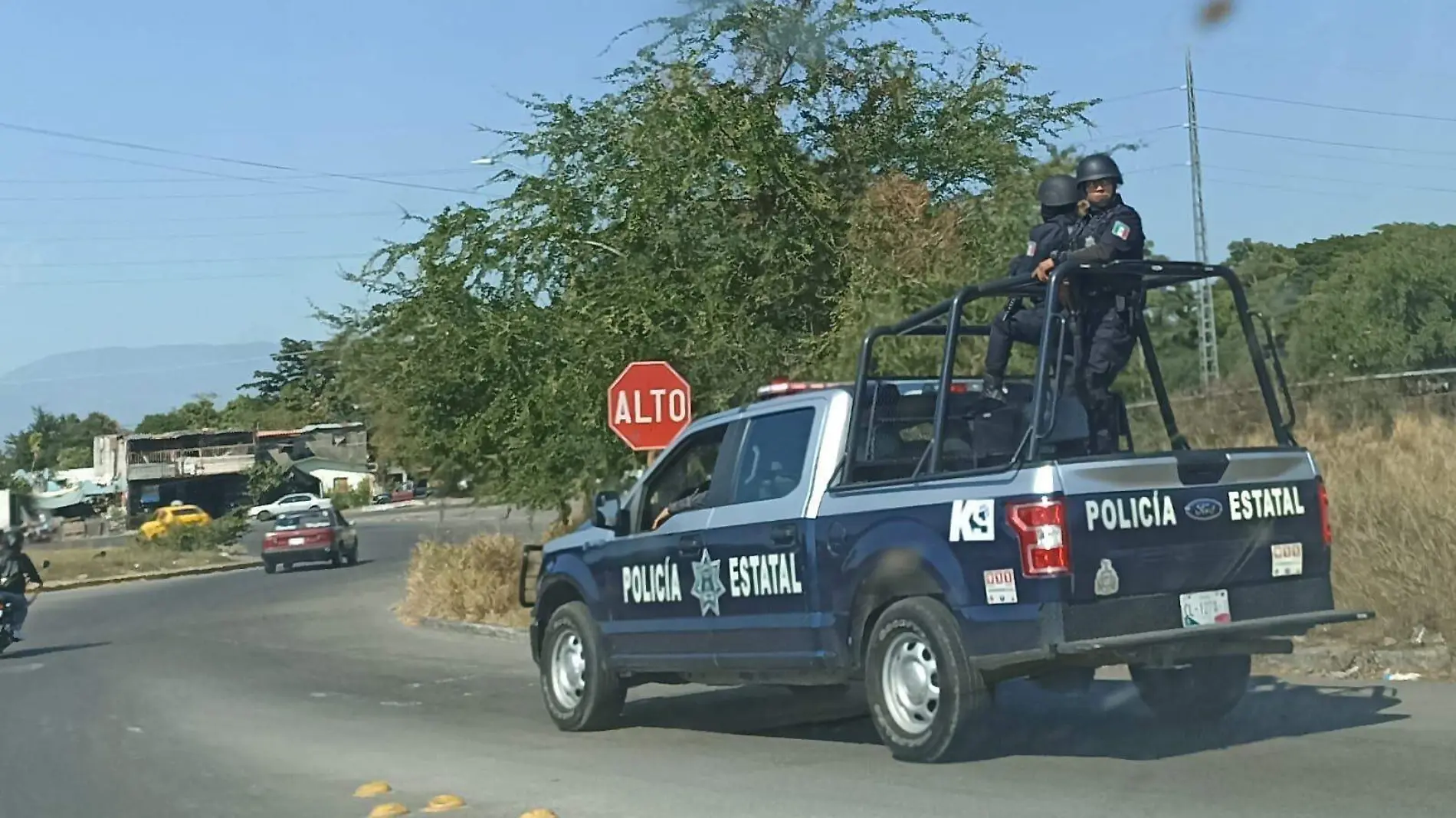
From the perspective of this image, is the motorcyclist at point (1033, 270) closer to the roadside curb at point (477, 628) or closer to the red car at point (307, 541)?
the roadside curb at point (477, 628)

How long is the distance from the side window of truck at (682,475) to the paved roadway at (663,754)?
1.43m

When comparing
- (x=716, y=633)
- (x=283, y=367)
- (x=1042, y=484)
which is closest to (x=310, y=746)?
(x=716, y=633)

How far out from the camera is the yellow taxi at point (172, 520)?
60281 millimetres

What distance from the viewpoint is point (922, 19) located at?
892 inches

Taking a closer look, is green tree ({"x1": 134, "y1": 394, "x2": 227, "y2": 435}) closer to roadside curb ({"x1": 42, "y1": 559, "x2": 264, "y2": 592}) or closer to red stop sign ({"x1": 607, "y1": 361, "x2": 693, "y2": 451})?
roadside curb ({"x1": 42, "y1": 559, "x2": 264, "y2": 592})

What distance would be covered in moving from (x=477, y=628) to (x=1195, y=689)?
38.6 ft

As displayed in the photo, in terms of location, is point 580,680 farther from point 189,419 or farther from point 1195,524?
point 189,419

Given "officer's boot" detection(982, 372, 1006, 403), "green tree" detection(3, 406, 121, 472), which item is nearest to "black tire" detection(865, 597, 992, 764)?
"officer's boot" detection(982, 372, 1006, 403)

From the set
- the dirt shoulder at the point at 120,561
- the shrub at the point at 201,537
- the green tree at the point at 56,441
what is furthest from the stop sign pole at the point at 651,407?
the green tree at the point at 56,441

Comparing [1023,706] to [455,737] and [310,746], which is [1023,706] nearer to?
[455,737]

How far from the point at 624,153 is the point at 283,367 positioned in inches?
4708

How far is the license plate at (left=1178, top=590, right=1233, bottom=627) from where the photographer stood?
826cm

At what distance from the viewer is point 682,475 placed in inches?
422

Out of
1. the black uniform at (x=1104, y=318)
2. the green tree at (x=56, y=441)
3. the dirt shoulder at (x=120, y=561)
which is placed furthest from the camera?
the green tree at (x=56, y=441)
